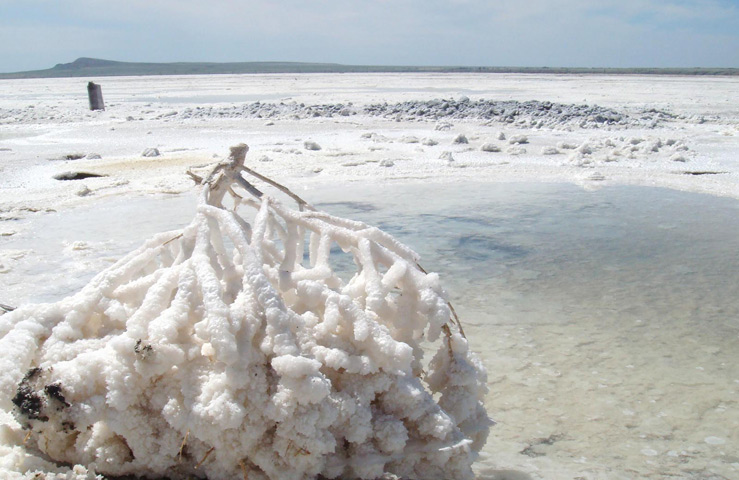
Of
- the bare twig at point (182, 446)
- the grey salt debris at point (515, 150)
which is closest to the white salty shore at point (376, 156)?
the grey salt debris at point (515, 150)

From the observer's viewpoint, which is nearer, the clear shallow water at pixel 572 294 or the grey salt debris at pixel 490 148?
the clear shallow water at pixel 572 294

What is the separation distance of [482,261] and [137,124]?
1261cm

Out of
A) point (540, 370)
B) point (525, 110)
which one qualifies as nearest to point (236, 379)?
point (540, 370)

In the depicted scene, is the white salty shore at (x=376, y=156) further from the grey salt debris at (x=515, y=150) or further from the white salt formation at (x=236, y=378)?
the white salt formation at (x=236, y=378)

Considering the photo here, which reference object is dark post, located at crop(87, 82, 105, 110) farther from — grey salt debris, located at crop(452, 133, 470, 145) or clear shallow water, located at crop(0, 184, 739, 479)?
clear shallow water, located at crop(0, 184, 739, 479)

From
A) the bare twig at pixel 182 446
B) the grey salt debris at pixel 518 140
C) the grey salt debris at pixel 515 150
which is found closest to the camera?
the bare twig at pixel 182 446

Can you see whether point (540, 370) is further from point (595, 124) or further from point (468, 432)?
point (595, 124)

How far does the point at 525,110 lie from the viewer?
16.1 metres

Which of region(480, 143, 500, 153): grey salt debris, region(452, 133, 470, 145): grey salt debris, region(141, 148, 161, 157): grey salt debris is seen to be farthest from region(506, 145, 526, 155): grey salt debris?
region(141, 148, 161, 157): grey salt debris

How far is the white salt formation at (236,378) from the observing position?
180 cm

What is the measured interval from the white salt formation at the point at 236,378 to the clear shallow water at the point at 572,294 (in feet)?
1.59

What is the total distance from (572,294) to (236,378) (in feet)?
9.99

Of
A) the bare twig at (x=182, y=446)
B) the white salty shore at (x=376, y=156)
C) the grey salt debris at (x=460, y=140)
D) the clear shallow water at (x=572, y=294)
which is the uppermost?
the bare twig at (x=182, y=446)

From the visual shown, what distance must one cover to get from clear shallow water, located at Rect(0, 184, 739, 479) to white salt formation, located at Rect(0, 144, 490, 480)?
48 centimetres
